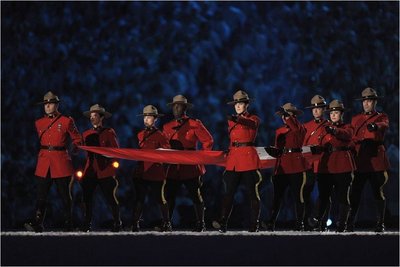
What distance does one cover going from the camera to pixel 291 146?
13.2 metres

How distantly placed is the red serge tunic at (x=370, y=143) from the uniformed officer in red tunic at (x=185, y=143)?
199cm

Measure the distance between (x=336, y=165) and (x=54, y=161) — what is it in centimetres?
374

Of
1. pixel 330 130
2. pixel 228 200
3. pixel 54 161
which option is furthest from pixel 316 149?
pixel 54 161

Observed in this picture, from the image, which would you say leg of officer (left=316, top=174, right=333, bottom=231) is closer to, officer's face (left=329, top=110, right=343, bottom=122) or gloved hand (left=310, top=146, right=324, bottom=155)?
gloved hand (left=310, top=146, right=324, bottom=155)

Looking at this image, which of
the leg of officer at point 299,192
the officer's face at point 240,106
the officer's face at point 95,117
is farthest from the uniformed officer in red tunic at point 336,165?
the officer's face at point 95,117

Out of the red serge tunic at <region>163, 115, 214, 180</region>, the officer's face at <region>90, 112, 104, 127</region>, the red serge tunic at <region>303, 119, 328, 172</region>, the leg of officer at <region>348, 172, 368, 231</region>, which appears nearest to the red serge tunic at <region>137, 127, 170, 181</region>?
the red serge tunic at <region>163, 115, 214, 180</region>

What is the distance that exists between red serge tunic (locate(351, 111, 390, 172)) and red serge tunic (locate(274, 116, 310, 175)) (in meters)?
0.72

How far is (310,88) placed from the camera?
15391mm

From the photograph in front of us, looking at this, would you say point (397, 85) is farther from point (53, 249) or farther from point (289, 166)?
point (53, 249)

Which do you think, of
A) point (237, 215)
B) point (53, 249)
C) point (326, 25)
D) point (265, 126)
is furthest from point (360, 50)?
point (53, 249)

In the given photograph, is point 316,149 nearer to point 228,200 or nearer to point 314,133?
point 314,133

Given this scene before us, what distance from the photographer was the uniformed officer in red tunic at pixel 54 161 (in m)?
12.8

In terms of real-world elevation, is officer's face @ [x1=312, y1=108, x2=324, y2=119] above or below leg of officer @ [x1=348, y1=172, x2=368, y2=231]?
above

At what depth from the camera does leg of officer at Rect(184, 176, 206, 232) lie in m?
13.2
